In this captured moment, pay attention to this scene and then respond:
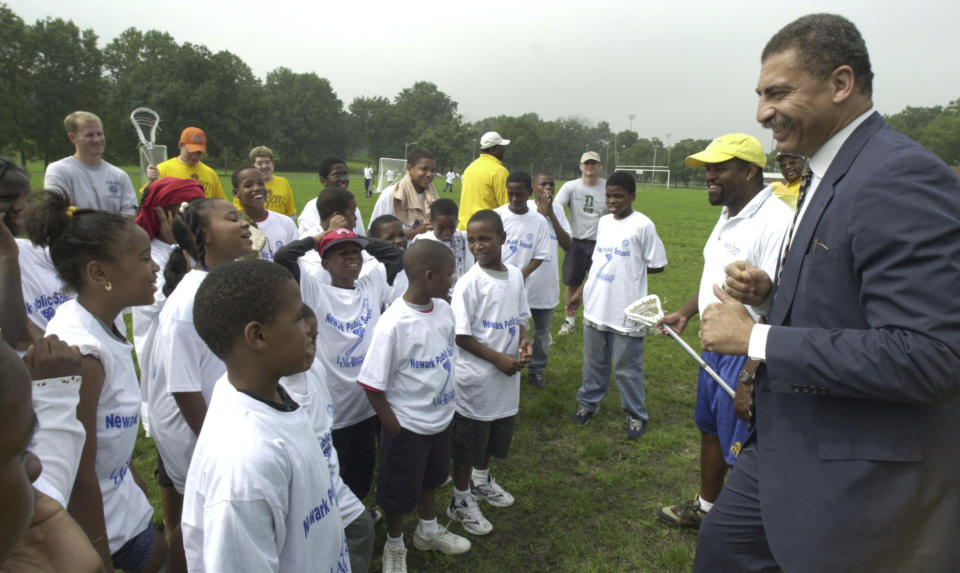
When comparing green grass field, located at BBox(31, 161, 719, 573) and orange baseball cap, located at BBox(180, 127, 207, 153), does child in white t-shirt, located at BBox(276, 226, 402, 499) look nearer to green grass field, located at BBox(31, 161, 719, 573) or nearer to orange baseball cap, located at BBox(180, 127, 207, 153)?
green grass field, located at BBox(31, 161, 719, 573)

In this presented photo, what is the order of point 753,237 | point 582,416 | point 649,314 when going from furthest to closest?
point 582,416
point 649,314
point 753,237

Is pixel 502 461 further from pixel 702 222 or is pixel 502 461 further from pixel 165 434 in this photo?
pixel 702 222

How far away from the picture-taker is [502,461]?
14.8 ft

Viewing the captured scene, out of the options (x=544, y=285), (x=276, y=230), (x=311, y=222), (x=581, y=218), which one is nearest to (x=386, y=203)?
(x=311, y=222)

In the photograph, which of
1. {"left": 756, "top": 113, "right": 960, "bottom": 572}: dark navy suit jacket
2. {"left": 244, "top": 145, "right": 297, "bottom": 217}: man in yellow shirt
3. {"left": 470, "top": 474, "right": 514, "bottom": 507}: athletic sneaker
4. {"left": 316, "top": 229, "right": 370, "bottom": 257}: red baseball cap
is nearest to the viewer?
{"left": 756, "top": 113, "right": 960, "bottom": 572}: dark navy suit jacket

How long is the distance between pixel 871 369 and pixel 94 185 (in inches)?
254

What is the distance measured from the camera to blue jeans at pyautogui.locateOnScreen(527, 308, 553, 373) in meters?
5.86

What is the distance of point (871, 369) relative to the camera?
153cm

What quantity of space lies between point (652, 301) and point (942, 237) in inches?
108

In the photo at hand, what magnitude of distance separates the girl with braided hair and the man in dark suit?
2.24 metres

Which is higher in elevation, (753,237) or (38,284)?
(753,237)

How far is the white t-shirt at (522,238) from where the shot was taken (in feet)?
19.0

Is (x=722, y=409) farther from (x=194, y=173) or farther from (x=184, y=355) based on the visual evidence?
(x=194, y=173)

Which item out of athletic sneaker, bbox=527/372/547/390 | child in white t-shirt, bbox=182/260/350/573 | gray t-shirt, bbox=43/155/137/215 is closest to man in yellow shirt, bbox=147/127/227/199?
gray t-shirt, bbox=43/155/137/215
